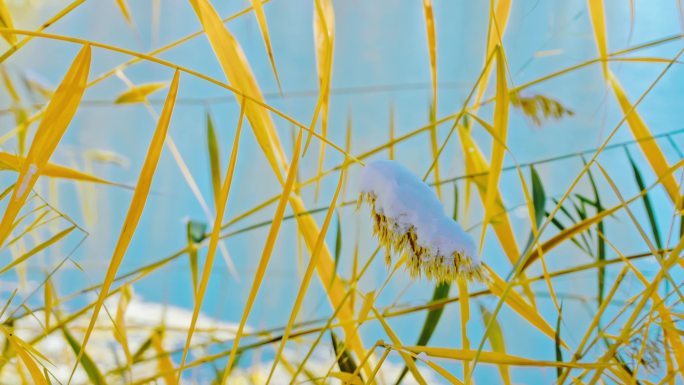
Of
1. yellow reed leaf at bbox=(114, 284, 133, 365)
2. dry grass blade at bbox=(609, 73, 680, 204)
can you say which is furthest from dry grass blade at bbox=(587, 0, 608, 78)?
yellow reed leaf at bbox=(114, 284, 133, 365)

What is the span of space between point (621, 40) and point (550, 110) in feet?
3.95

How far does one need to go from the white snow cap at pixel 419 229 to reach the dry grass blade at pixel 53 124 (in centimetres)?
13

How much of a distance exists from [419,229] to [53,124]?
16 centimetres

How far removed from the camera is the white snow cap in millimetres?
183

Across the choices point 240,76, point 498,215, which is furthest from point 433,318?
point 240,76

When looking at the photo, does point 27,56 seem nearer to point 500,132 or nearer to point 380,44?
point 380,44

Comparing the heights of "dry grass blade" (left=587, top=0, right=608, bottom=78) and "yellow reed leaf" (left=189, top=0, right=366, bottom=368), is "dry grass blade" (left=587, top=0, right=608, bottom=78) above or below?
above

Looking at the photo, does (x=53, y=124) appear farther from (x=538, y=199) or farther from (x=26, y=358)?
(x=538, y=199)

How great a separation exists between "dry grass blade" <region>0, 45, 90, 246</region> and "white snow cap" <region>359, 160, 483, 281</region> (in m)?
0.13

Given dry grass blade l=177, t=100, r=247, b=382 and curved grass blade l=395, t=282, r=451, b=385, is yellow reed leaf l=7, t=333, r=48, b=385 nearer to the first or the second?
dry grass blade l=177, t=100, r=247, b=382

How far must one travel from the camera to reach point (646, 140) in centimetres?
38

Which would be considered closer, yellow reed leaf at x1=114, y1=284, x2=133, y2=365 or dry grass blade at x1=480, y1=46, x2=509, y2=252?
→ dry grass blade at x1=480, y1=46, x2=509, y2=252

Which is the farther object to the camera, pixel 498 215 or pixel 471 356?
pixel 498 215

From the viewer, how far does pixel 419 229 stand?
0.61 feet
